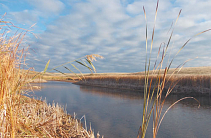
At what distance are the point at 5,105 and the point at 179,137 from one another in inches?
212

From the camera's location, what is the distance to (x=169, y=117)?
7582mm

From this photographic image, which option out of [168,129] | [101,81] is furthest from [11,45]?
[101,81]

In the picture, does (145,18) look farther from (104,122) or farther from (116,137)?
(104,122)

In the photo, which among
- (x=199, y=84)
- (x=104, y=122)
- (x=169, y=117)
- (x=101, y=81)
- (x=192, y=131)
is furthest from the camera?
(x=101, y=81)

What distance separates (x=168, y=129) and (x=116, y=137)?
7.22 ft

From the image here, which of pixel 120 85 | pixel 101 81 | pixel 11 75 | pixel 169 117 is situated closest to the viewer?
pixel 11 75

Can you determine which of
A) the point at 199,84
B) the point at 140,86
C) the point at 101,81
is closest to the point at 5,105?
the point at 199,84

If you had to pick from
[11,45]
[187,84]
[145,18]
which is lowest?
[187,84]

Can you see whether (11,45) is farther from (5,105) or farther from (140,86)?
(140,86)

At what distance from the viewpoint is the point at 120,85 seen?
859 inches

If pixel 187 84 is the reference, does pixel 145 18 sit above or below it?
above

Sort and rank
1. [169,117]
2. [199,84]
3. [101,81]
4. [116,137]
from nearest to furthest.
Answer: [116,137]
[169,117]
[199,84]
[101,81]

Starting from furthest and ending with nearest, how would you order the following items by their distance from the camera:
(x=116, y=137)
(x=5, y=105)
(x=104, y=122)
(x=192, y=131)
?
(x=104, y=122) → (x=192, y=131) → (x=116, y=137) → (x=5, y=105)

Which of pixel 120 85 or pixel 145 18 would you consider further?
pixel 120 85
